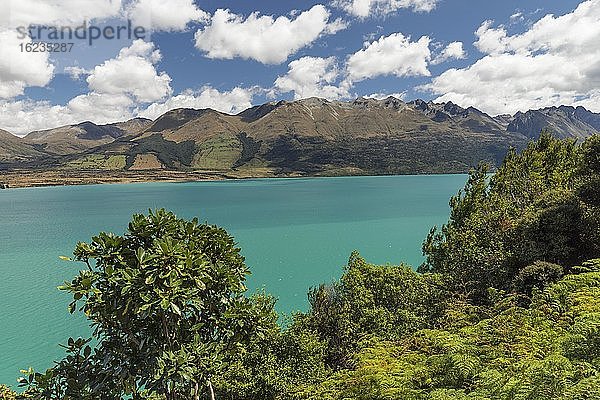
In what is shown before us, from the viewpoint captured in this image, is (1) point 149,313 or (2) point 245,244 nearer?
(1) point 149,313

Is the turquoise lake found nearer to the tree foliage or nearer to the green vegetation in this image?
the green vegetation

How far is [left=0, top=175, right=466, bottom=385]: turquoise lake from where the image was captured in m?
35.1

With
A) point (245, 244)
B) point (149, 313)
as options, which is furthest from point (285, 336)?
point (245, 244)

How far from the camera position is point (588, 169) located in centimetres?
2881

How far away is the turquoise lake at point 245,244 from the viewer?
3509 cm

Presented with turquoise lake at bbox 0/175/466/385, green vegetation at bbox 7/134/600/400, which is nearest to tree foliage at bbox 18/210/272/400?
green vegetation at bbox 7/134/600/400

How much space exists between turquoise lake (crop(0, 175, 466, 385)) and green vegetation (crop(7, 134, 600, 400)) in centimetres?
1025

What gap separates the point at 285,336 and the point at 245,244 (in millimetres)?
50843

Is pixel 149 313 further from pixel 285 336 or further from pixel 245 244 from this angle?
pixel 245 244

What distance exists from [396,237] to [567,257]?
4352 cm

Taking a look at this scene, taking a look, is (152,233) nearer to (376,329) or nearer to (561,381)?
(561,381)

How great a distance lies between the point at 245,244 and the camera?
6625 cm

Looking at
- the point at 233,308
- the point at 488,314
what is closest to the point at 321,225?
the point at 488,314

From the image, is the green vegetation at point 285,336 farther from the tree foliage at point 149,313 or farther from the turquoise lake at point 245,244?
the turquoise lake at point 245,244
